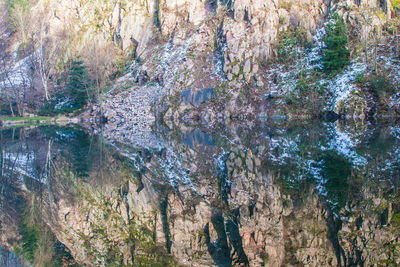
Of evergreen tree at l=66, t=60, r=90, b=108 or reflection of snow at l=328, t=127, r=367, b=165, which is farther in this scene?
evergreen tree at l=66, t=60, r=90, b=108

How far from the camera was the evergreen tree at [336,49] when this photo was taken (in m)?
33.2

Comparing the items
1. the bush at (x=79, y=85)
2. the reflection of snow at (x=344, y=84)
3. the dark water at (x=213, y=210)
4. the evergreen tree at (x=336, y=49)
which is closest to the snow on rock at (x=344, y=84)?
the reflection of snow at (x=344, y=84)

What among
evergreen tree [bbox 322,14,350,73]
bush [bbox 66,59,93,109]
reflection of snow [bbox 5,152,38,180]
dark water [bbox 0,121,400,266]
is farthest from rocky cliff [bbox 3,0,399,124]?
reflection of snow [bbox 5,152,38,180]

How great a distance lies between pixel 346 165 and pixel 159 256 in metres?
8.23

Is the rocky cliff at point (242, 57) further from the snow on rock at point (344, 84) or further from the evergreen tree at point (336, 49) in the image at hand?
the evergreen tree at point (336, 49)

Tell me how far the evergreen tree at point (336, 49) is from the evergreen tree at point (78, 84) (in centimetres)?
3184

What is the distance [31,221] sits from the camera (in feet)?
31.1

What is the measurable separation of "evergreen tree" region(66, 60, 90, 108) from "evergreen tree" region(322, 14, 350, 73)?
31841 mm

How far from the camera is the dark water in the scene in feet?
22.9

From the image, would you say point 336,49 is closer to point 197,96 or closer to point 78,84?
point 197,96

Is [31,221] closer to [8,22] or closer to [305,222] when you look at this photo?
[305,222]

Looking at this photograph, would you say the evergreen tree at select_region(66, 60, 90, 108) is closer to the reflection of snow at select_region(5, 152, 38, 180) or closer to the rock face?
the rock face

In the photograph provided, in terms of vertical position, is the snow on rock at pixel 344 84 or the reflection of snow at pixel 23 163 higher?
the snow on rock at pixel 344 84

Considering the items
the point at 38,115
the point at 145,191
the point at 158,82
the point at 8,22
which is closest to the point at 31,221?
the point at 145,191
